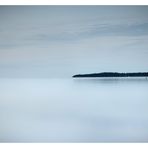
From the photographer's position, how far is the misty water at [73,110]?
3088 mm

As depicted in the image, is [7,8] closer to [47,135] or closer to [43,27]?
[43,27]

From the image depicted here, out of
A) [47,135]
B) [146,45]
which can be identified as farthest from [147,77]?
[47,135]

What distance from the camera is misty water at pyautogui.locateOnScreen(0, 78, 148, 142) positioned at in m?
3.09

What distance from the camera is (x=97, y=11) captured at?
311 centimetres

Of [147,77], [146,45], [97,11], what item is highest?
[97,11]

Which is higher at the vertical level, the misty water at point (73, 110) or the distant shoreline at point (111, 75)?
the distant shoreline at point (111, 75)

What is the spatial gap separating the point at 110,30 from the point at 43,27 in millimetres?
539

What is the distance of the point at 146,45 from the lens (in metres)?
3.09

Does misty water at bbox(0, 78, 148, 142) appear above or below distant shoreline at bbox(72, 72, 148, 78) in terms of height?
below

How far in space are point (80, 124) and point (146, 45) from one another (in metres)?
0.82

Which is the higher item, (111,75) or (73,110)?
(111,75)

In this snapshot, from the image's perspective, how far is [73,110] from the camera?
3.11 m

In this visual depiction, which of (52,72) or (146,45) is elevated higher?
(146,45)

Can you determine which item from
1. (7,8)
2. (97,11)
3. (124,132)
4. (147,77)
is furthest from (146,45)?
(7,8)
